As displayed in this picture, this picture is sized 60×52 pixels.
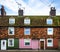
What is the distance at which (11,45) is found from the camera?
27891mm

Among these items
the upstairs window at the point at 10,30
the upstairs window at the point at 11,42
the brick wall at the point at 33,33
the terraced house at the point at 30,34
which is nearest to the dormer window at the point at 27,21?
the terraced house at the point at 30,34

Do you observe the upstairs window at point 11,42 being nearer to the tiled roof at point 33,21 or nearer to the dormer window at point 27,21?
the tiled roof at point 33,21

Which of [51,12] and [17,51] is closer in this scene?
[17,51]

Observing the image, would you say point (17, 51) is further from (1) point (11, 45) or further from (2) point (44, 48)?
(2) point (44, 48)

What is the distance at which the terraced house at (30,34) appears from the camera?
27891 mm

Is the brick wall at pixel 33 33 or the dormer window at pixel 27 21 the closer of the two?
the brick wall at pixel 33 33

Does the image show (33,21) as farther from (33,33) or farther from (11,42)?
(11,42)

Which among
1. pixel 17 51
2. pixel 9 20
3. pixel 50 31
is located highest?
pixel 9 20

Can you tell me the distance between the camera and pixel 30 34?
2828 centimetres

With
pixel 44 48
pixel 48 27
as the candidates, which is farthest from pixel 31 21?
pixel 44 48

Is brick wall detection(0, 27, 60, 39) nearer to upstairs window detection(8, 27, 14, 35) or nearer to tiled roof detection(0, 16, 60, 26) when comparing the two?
upstairs window detection(8, 27, 14, 35)

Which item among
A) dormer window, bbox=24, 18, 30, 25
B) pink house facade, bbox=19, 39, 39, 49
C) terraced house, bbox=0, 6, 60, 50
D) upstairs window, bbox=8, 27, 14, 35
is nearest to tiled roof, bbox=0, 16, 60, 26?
terraced house, bbox=0, 6, 60, 50

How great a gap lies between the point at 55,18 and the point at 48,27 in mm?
2137

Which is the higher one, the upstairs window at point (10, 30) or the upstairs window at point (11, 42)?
the upstairs window at point (10, 30)
